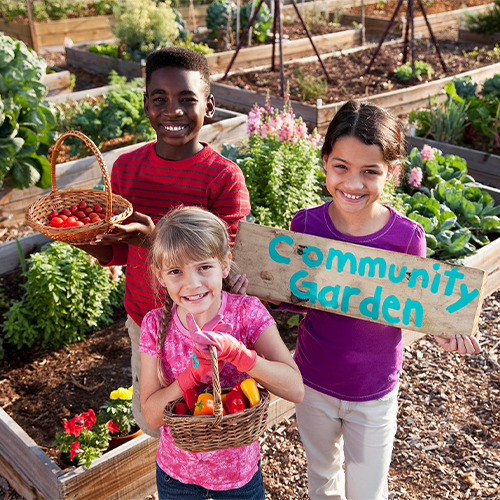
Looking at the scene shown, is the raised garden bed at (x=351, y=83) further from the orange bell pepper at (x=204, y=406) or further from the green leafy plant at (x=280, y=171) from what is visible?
the orange bell pepper at (x=204, y=406)

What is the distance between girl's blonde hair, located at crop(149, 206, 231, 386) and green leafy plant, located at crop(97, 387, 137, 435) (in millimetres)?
1145

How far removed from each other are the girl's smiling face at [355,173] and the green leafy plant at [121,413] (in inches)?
59.9

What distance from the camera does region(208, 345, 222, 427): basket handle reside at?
1.35m

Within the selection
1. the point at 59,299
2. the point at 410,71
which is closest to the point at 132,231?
the point at 59,299

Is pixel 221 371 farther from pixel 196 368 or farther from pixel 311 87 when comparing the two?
pixel 311 87

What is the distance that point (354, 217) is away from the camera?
1906mm

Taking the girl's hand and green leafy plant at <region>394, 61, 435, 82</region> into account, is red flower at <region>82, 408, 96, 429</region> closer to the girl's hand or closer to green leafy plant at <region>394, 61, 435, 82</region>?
the girl's hand

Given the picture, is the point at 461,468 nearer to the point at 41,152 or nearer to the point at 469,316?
the point at 469,316

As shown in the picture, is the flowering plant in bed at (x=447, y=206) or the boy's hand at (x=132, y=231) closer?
the boy's hand at (x=132, y=231)

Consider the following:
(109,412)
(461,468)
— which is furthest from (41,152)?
(461,468)

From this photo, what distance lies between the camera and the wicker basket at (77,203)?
1.87m

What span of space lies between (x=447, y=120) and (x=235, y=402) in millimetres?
4882

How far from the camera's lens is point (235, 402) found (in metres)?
1.48

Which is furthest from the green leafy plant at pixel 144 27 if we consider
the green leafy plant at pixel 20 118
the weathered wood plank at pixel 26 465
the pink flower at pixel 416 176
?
the weathered wood plank at pixel 26 465
